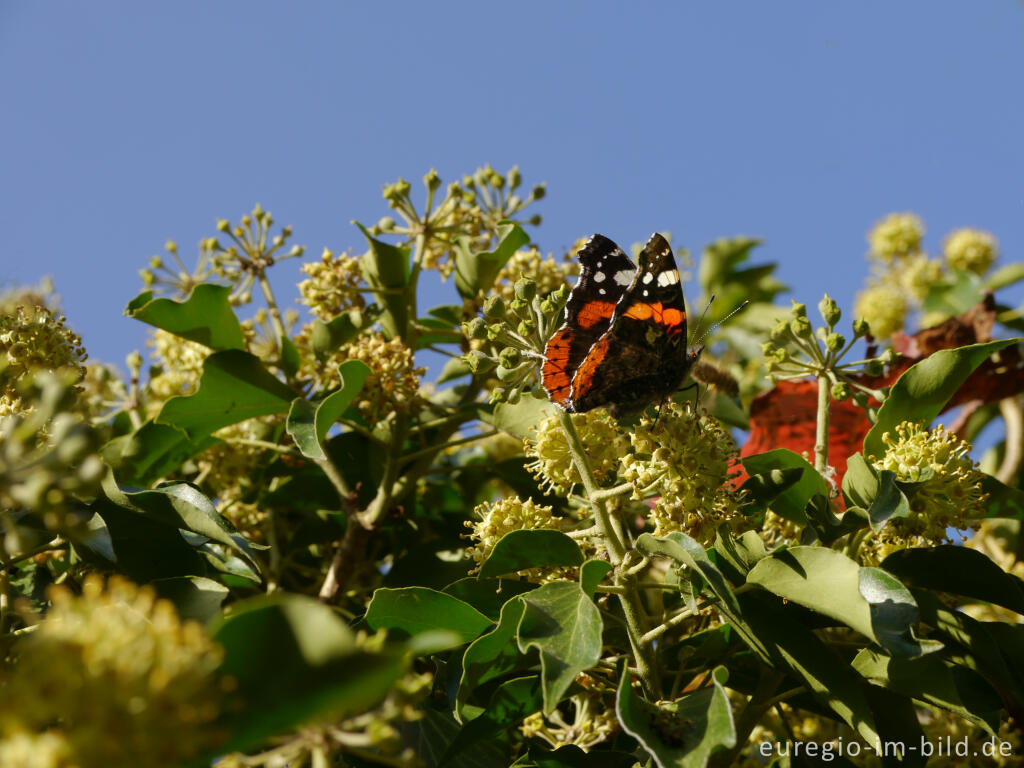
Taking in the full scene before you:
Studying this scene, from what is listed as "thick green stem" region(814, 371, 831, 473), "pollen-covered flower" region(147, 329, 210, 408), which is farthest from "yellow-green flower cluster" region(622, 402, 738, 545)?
"pollen-covered flower" region(147, 329, 210, 408)

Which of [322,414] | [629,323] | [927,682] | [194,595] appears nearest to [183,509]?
[194,595]

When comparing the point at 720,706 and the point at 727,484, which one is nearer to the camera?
the point at 720,706

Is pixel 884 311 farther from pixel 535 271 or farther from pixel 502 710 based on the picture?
pixel 502 710

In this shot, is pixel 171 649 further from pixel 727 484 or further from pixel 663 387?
pixel 663 387

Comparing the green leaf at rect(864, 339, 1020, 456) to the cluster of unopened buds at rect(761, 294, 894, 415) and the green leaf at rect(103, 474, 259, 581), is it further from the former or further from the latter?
the green leaf at rect(103, 474, 259, 581)

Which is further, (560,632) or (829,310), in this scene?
(829,310)

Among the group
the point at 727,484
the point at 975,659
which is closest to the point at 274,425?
the point at 727,484

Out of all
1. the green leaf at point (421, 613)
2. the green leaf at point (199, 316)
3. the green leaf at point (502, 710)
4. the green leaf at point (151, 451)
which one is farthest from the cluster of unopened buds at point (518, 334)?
the green leaf at point (151, 451)
